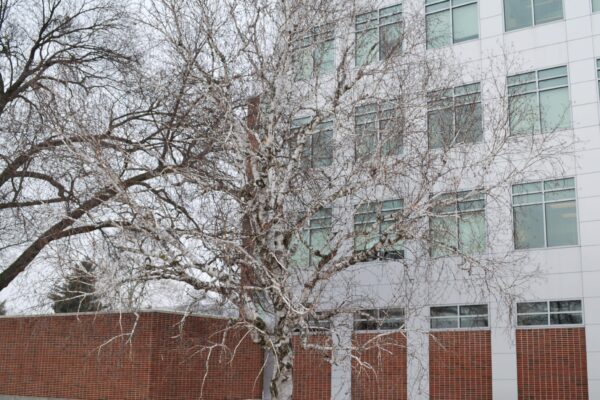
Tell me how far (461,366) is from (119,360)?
9.94 metres

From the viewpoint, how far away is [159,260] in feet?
44.8

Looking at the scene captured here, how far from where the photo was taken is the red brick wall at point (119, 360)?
72.4 feet

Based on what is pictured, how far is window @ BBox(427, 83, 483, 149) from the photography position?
45.0 ft

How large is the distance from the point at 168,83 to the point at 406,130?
4.77m

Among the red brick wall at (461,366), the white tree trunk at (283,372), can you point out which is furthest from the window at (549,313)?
the white tree trunk at (283,372)

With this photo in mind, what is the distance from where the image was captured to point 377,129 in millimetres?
13523

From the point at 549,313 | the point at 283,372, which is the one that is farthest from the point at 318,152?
the point at 549,313

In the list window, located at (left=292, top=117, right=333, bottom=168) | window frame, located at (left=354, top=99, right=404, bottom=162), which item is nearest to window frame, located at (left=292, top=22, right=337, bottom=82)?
window, located at (left=292, top=117, right=333, bottom=168)

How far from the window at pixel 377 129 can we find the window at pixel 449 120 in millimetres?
701

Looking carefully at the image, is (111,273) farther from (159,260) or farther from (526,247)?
(526,247)

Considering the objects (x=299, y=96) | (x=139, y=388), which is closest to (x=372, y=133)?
(x=299, y=96)

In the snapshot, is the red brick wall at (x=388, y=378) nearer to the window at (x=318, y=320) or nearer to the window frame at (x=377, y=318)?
the window frame at (x=377, y=318)

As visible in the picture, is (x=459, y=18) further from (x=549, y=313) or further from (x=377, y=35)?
(x=549, y=313)

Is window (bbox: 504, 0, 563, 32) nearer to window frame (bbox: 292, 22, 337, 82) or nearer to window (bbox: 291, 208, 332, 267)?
window (bbox: 291, 208, 332, 267)
